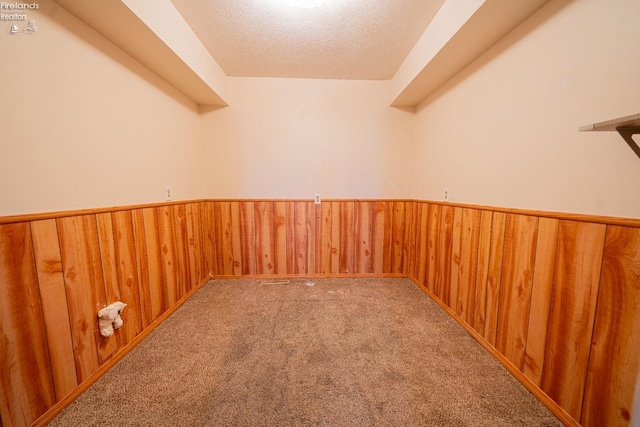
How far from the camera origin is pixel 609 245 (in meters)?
0.89

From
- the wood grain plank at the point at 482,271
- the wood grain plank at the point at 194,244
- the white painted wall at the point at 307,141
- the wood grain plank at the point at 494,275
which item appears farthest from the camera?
the white painted wall at the point at 307,141

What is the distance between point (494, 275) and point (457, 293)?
1.49 ft

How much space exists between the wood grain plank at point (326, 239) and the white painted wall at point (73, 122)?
1675mm

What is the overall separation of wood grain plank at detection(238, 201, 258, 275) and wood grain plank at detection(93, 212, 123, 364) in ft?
4.34

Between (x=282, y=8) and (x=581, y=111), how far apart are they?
185 cm

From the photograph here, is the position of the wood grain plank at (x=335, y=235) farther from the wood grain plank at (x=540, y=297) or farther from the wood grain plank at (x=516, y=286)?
the wood grain plank at (x=540, y=297)

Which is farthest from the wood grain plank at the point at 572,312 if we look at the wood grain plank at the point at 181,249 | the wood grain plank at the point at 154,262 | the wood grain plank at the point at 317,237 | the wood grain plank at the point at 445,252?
the wood grain plank at the point at 181,249

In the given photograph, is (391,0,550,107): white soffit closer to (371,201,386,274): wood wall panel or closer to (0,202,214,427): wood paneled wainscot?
(371,201,386,274): wood wall panel

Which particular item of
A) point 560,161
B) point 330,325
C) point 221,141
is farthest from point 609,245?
point 221,141

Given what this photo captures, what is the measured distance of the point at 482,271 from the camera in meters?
1.56

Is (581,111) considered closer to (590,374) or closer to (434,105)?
(590,374)

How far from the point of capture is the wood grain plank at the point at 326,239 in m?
2.69

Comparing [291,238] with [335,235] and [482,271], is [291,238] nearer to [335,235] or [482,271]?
[335,235]
